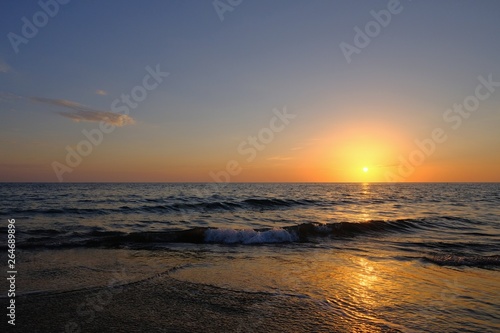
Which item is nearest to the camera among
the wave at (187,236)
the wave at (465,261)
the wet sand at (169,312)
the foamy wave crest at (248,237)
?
the wet sand at (169,312)

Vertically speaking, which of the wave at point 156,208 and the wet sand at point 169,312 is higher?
the wet sand at point 169,312

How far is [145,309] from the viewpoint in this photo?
257 inches

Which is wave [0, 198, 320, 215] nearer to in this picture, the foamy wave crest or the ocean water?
the ocean water

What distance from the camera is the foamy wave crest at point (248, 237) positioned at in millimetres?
17000

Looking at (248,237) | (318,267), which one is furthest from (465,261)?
(248,237)

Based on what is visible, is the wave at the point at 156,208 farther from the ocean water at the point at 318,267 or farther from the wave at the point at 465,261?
the wave at the point at 465,261

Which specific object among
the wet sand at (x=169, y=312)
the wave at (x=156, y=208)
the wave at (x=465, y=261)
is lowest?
the wave at (x=156, y=208)

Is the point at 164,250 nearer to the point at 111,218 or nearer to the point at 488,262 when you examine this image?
the point at 488,262

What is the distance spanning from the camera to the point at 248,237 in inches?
684

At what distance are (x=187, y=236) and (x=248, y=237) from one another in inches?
127

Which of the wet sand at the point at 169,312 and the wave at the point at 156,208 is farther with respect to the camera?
the wave at the point at 156,208

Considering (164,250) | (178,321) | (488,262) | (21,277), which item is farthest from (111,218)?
(488,262)

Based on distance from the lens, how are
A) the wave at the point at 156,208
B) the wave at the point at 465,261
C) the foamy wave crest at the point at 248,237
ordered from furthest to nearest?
the wave at the point at 156,208 → the foamy wave crest at the point at 248,237 → the wave at the point at 465,261

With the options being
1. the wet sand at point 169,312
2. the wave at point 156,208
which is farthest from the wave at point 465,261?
the wave at point 156,208
